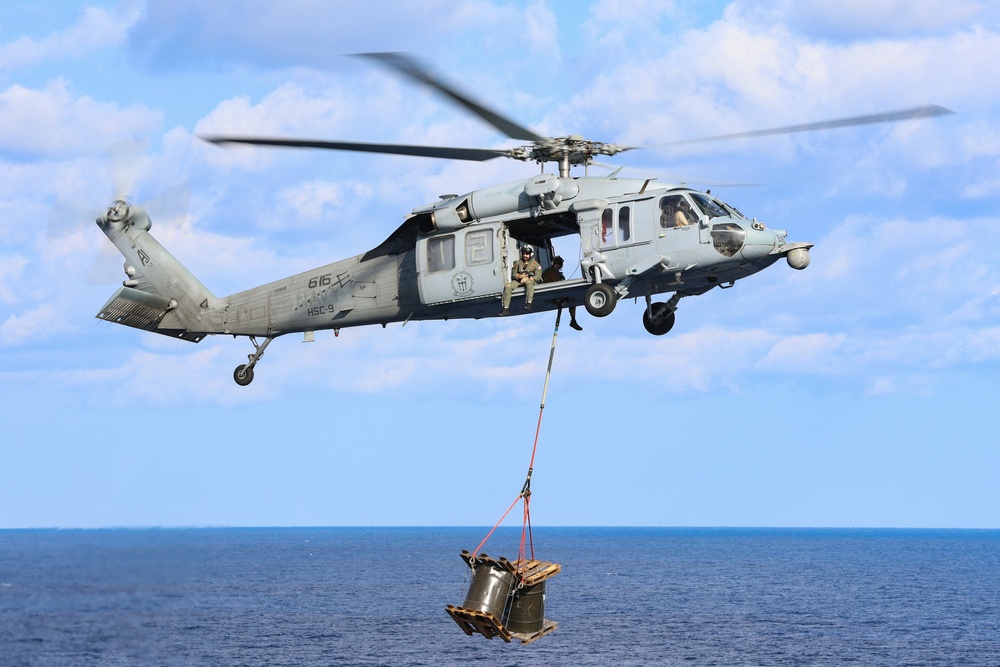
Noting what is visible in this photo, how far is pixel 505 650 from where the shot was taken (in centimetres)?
8100

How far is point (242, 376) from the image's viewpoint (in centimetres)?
2645

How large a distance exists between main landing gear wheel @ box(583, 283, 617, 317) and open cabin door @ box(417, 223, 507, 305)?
5.90ft

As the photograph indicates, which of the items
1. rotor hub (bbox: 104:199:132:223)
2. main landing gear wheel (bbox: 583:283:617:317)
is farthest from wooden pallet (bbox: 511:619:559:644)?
rotor hub (bbox: 104:199:132:223)

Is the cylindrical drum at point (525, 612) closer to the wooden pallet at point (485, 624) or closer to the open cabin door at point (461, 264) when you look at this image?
the wooden pallet at point (485, 624)

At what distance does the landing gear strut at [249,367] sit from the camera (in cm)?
2644

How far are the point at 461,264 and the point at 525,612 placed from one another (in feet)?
23.2

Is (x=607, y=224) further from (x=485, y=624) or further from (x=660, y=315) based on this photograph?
(x=485, y=624)

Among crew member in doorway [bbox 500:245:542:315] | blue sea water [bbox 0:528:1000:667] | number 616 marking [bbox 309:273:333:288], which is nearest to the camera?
crew member in doorway [bbox 500:245:542:315]

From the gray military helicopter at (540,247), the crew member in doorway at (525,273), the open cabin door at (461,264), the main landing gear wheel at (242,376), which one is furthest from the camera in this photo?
the main landing gear wheel at (242,376)

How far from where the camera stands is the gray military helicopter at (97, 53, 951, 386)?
70.1ft

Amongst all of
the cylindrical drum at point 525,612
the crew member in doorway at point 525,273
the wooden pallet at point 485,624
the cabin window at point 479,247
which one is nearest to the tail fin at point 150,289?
the cabin window at point 479,247

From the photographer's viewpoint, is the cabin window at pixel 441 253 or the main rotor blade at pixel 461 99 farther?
the cabin window at pixel 441 253

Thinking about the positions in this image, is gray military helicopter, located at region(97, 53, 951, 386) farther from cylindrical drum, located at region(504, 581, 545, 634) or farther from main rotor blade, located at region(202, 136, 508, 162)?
cylindrical drum, located at region(504, 581, 545, 634)

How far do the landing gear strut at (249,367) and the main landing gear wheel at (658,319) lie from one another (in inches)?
340
